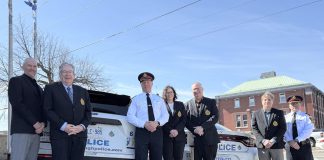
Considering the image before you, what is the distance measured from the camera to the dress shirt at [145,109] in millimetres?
5676

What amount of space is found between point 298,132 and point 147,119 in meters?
2.91

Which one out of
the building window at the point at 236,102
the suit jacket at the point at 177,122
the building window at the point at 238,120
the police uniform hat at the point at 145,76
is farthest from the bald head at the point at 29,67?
the building window at the point at 236,102

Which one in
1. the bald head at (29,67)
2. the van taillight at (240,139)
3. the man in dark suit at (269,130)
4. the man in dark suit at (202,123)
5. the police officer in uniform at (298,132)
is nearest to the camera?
the bald head at (29,67)

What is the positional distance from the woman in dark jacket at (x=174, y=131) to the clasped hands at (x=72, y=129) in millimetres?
1603

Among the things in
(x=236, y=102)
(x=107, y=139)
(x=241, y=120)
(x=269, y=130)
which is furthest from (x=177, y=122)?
→ (x=236, y=102)

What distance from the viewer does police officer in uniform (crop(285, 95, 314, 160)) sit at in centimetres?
678

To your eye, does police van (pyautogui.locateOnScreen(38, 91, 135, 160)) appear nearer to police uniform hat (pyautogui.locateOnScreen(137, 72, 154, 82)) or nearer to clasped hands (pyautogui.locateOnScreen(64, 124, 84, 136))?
clasped hands (pyautogui.locateOnScreen(64, 124, 84, 136))

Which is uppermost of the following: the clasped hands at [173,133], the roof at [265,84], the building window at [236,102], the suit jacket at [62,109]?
the roof at [265,84]

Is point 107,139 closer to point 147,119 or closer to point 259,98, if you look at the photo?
point 147,119

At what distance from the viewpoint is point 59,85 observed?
16.8 feet

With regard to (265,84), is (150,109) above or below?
below

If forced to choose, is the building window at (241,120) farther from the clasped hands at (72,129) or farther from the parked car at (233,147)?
the clasped hands at (72,129)

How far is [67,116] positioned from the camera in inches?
195

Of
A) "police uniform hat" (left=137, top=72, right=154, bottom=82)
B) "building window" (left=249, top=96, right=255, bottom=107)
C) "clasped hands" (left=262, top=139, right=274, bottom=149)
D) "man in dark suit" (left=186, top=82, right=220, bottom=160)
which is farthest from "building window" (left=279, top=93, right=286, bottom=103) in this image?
"police uniform hat" (left=137, top=72, right=154, bottom=82)
